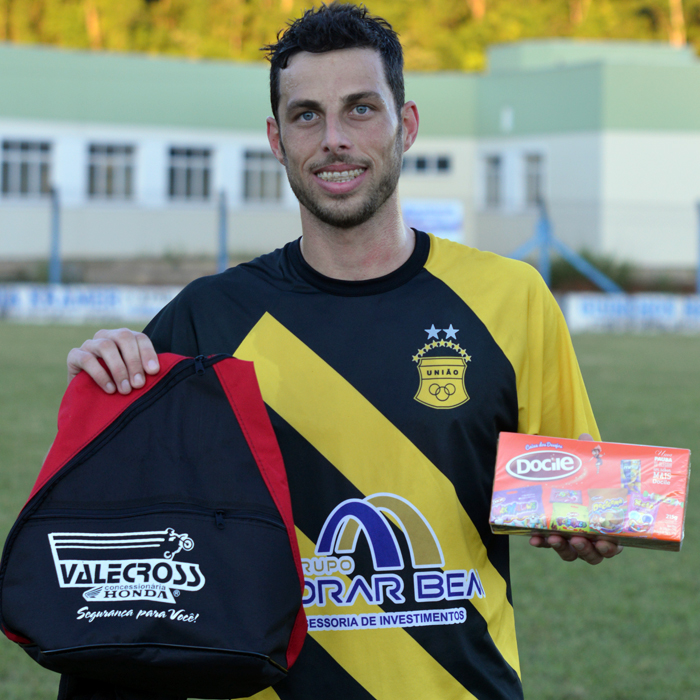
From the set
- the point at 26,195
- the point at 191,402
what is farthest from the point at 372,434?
the point at 26,195

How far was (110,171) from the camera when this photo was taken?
30.0 metres

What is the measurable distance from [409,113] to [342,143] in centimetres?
31

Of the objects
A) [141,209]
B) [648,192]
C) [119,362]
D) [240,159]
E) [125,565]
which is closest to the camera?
[125,565]

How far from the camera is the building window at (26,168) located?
2912 centimetres

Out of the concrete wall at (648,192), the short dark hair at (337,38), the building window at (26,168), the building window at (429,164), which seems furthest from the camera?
the building window at (429,164)

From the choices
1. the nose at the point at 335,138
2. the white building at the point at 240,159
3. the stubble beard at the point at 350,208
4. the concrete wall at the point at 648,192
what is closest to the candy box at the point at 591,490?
the stubble beard at the point at 350,208

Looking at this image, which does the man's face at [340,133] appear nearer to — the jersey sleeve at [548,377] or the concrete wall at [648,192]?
the jersey sleeve at [548,377]

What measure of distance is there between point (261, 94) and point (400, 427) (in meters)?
30.5

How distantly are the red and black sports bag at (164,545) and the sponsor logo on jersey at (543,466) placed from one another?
50 cm

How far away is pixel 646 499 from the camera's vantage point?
6.68 feet

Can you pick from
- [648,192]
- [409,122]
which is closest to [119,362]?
[409,122]

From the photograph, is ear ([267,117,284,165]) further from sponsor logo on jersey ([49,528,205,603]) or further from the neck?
sponsor logo on jersey ([49,528,205,603])

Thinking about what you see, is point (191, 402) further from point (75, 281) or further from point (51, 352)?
point (75, 281)

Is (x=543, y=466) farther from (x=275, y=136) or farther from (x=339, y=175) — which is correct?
(x=275, y=136)
